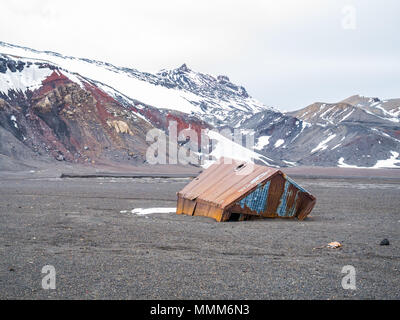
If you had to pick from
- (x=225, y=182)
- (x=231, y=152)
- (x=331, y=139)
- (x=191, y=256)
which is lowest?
(x=231, y=152)

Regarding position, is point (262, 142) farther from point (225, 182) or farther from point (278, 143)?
point (225, 182)

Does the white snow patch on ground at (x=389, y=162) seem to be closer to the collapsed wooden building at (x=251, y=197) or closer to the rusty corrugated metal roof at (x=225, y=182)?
the rusty corrugated metal roof at (x=225, y=182)

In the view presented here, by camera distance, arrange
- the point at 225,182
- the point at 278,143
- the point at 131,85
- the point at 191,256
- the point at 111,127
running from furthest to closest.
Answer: the point at 131,85, the point at 278,143, the point at 111,127, the point at 225,182, the point at 191,256

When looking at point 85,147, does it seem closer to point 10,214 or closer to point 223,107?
point 10,214

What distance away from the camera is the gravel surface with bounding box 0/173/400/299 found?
685 cm

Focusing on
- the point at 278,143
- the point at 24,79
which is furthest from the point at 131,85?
the point at 24,79

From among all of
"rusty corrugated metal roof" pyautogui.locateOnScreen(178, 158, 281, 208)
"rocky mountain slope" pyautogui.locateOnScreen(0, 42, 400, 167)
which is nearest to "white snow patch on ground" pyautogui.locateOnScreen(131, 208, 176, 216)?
"rusty corrugated metal roof" pyautogui.locateOnScreen(178, 158, 281, 208)

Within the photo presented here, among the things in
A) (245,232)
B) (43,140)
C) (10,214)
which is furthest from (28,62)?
(245,232)

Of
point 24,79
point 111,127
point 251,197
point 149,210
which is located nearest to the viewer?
point 251,197

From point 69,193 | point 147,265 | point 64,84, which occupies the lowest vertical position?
point 69,193

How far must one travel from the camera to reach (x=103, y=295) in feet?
21.5

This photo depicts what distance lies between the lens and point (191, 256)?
9.26m

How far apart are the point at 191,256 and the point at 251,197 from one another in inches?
237

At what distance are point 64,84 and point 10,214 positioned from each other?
49642 millimetres
